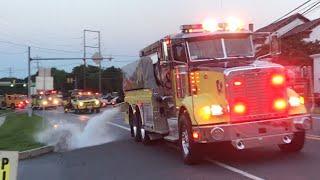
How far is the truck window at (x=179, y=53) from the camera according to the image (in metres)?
14.3

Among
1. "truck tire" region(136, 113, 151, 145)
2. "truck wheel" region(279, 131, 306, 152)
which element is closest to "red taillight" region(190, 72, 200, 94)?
"truck wheel" region(279, 131, 306, 152)

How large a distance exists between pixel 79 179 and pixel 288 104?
4.56m

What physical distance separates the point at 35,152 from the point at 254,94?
7573 millimetres

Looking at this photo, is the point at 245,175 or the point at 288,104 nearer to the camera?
the point at 245,175

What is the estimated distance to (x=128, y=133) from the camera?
80.7 feet

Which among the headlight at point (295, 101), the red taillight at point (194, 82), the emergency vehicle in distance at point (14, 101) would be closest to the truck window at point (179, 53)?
the red taillight at point (194, 82)

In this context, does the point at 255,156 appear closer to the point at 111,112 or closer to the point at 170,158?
the point at 170,158

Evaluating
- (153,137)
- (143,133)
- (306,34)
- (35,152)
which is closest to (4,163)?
(35,152)

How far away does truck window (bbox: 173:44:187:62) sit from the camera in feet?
46.8

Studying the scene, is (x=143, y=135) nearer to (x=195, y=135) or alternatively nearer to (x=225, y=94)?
(x=195, y=135)

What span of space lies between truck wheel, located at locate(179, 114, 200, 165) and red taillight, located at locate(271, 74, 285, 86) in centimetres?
195

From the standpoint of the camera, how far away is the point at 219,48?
14.1 m

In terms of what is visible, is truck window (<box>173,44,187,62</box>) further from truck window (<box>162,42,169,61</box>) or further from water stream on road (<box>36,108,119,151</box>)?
water stream on road (<box>36,108,119,151</box>)

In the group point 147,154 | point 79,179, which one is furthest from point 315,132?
point 79,179
